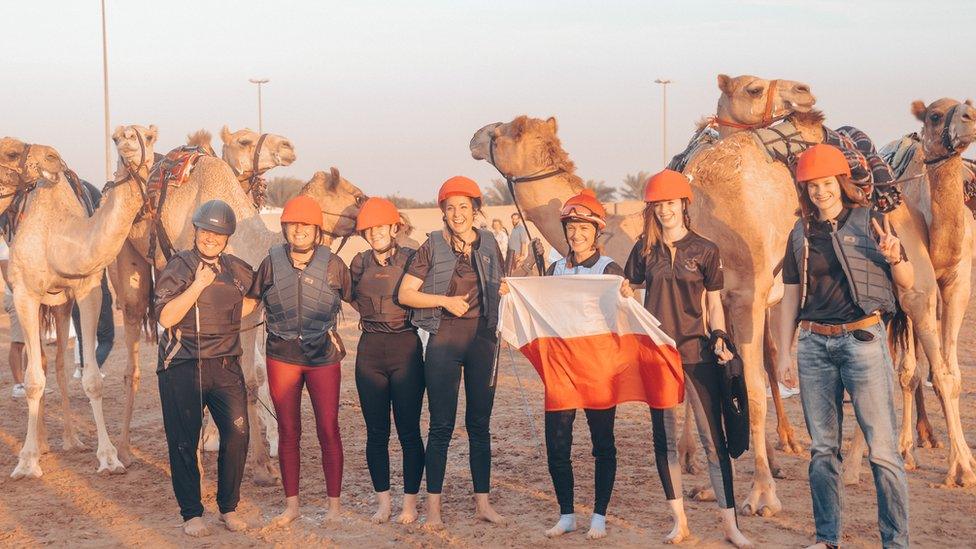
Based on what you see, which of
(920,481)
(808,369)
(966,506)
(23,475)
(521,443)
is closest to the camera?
(808,369)

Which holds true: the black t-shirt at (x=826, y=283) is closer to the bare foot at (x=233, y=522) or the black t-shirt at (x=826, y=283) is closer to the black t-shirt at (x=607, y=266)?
the black t-shirt at (x=607, y=266)

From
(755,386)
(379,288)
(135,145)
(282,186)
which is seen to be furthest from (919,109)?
(282,186)

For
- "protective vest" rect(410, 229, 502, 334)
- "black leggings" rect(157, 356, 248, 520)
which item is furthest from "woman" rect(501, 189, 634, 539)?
"black leggings" rect(157, 356, 248, 520)

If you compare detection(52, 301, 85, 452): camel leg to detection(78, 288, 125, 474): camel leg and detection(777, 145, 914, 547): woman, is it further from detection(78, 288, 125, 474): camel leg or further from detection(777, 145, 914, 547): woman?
detection(777, 145, 914, 547): woman

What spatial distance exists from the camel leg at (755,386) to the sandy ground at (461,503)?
138mm

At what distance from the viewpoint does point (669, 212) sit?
589cm

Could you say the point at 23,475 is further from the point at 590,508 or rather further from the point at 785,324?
the point at 785,324

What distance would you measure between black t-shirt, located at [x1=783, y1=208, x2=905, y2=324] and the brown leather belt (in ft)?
0.07

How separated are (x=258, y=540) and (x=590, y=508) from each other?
229cm

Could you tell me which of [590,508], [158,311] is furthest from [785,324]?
[158,311]

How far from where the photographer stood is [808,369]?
5.47 m

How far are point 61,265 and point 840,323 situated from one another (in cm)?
648

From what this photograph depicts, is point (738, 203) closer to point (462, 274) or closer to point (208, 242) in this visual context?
point (462, 274)

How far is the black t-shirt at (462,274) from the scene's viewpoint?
6.41 m
